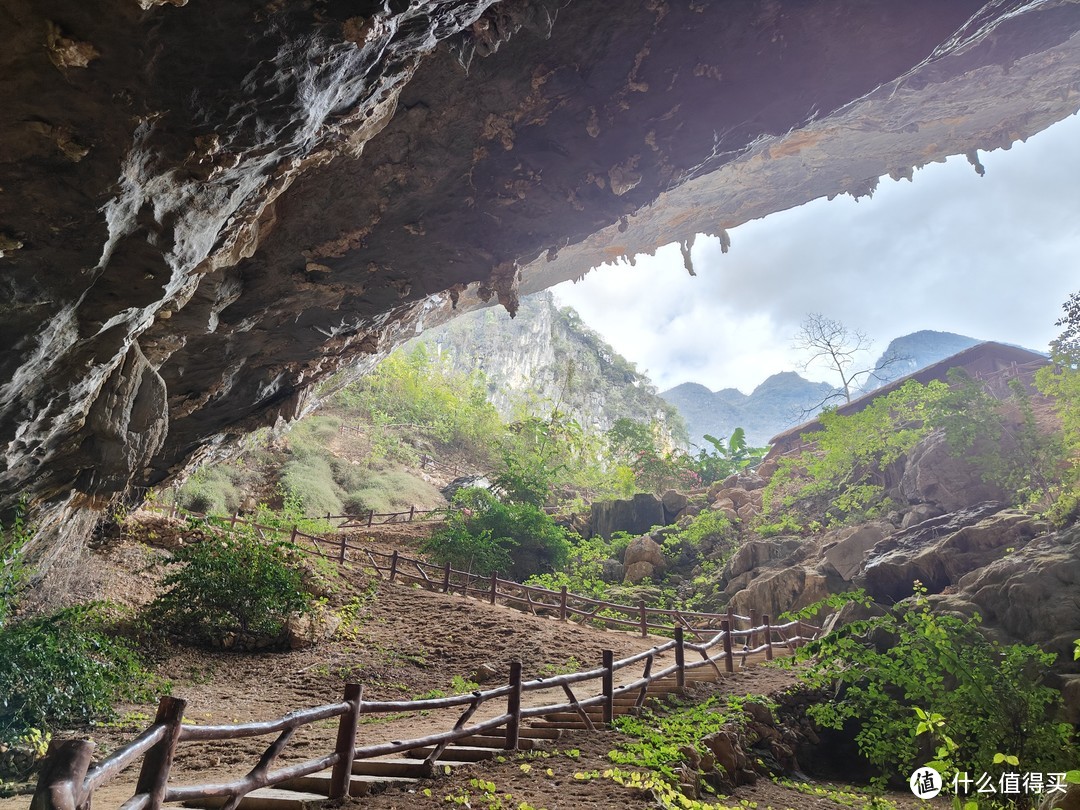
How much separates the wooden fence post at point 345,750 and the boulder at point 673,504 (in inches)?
839

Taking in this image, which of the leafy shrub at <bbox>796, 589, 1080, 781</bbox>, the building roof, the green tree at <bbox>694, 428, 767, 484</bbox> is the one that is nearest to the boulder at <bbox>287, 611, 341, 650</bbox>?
the leafy shrub at <bbox>796, 589, 1080, 781</bbox>

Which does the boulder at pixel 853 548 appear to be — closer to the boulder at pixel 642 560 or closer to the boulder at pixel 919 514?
the boulder at pixel 919 514

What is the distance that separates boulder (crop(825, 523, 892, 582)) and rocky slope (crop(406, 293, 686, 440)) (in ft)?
107

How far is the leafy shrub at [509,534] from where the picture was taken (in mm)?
19000

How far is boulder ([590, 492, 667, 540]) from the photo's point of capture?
2428 centimetres

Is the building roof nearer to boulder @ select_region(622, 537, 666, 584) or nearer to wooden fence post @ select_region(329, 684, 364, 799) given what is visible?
boulder @ select_region(622, 537, 666, 584)

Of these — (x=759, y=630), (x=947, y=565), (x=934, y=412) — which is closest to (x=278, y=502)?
(x=759, y=630)

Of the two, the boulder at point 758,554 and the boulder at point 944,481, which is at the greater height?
the boulder at point 944,481

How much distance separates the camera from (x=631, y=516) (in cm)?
2456

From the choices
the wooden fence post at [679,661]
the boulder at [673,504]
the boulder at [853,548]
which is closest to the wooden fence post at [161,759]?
the wooden fence post at [679,661]

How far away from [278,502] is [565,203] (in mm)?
18994

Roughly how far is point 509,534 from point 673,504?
8.49 metres

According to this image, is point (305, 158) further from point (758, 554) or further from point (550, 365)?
point (550, 365)

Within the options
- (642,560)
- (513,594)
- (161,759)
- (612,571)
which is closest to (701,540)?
(642,560)
